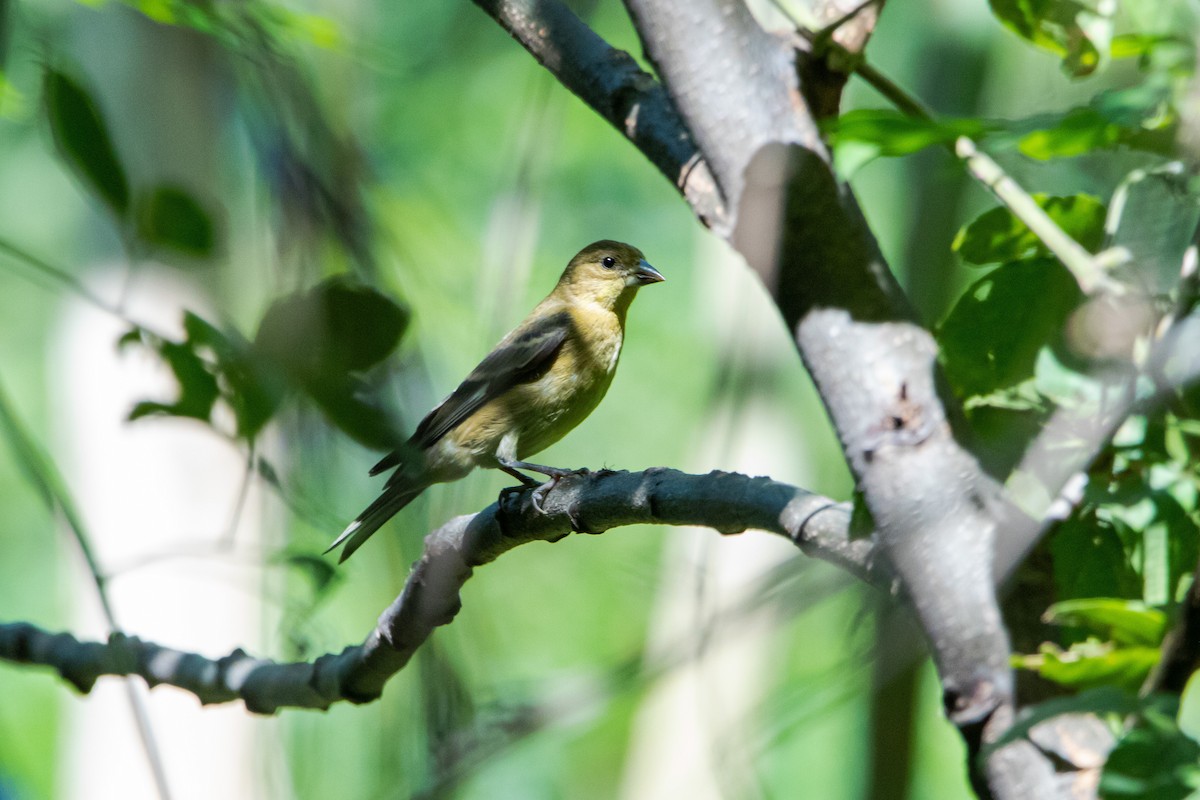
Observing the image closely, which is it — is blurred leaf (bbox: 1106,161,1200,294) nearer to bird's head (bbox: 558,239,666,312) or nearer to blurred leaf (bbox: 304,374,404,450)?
blurred leaf (bbox: 304,374,404,450)

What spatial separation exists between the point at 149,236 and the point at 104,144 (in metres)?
0.19

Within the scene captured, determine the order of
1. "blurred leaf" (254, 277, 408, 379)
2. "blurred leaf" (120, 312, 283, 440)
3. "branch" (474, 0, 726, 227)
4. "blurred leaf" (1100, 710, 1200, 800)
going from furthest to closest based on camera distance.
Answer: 1. "branch" (474, 0, 726, 227)
2. "blurred leaf" (120, 312, 283, 440)
3. "blurred leaf" (254, 277, 408, 379)
4. "blurred leaf" (1100, 710, 1200, 800)

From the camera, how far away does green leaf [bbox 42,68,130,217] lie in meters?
1.69

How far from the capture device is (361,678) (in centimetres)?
235

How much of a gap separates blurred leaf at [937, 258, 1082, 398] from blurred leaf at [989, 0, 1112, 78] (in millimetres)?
435

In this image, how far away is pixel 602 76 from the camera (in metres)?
2.63

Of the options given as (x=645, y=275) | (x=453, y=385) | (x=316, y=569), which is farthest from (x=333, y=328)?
(x=645, y=275)

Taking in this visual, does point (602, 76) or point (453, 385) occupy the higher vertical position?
point (453, 385)

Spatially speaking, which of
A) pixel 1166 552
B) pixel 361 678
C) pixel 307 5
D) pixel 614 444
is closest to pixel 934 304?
pixel 1166 552

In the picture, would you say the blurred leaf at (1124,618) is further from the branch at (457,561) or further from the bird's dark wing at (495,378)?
the bird's dark wing at (495,378)

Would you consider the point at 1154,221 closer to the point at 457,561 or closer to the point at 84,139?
the point at 457,561

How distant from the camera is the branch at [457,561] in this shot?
1.96 meters

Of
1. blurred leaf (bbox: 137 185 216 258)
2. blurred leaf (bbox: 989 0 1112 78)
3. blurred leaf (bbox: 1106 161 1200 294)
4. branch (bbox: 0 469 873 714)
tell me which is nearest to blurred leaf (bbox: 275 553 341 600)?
branch (bbox: 0 469 873 714)

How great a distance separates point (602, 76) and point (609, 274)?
7.69 ft
